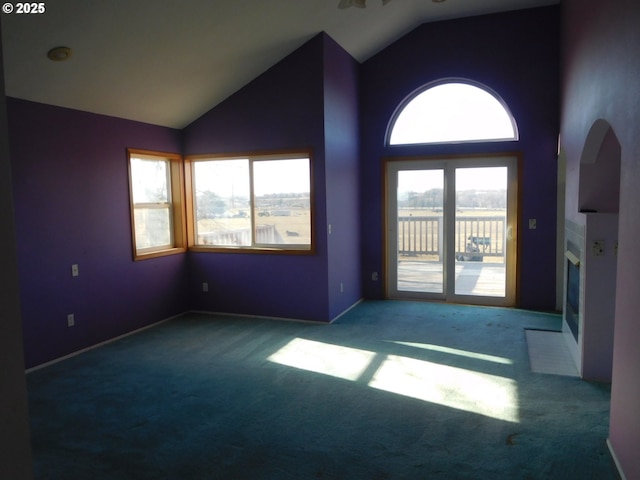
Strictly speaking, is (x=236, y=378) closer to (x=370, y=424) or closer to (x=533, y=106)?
(x=370, y=424)

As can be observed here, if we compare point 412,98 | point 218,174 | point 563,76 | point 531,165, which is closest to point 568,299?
point 531,165

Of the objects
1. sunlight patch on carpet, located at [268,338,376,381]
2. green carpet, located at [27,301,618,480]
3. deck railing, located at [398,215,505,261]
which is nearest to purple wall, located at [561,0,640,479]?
green carpet, located at [27,301,618,480]

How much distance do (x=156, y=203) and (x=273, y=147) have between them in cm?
158

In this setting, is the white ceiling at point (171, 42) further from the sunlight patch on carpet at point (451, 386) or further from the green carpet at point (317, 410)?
the sunlight patch on carpet at point (451, 386)

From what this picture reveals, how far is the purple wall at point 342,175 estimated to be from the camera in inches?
203

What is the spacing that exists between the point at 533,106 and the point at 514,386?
3.67m

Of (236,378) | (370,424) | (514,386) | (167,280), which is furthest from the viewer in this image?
(167,280)

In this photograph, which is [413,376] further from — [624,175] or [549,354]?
[624,175]

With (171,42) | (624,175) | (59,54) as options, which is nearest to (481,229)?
(624,175)

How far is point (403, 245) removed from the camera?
632cm

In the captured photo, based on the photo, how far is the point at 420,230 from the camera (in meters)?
6.22

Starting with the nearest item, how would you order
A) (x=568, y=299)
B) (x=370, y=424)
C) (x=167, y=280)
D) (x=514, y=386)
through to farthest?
(x=370, y=424) → (x=514, y=386) → (x=568, y=299) → (x=167, y=280)

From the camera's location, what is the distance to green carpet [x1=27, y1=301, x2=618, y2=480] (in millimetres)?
2459

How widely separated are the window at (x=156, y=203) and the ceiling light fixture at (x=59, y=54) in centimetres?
147
